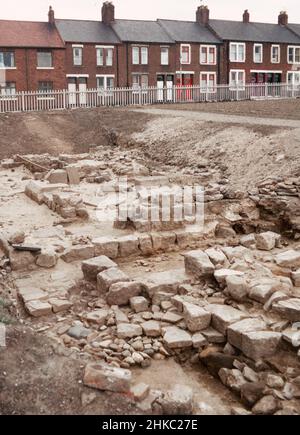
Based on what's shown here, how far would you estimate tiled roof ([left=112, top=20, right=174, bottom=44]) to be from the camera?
46531 millimetres

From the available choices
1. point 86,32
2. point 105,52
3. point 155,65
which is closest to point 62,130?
point 105,52

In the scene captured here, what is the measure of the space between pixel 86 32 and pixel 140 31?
5.49m

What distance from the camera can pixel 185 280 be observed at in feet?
31.1

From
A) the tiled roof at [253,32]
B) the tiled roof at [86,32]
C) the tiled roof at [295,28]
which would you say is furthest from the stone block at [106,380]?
the tiled roof at [295,28]

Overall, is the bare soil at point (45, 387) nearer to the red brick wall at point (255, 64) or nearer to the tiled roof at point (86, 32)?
the tiled roof at point (86, 32)

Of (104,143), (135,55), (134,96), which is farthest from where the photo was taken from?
(135,55)

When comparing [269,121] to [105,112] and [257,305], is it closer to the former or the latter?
[105,112]

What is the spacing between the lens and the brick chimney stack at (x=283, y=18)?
56531mm

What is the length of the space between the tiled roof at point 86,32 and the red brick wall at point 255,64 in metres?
11.9

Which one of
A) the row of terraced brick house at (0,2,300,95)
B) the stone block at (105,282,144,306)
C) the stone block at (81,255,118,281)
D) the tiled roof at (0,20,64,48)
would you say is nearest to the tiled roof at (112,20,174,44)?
the row of terraced brick house at (0,2,300,95)

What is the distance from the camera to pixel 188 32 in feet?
165

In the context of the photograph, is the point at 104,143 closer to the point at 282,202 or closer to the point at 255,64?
the point at 282,202
